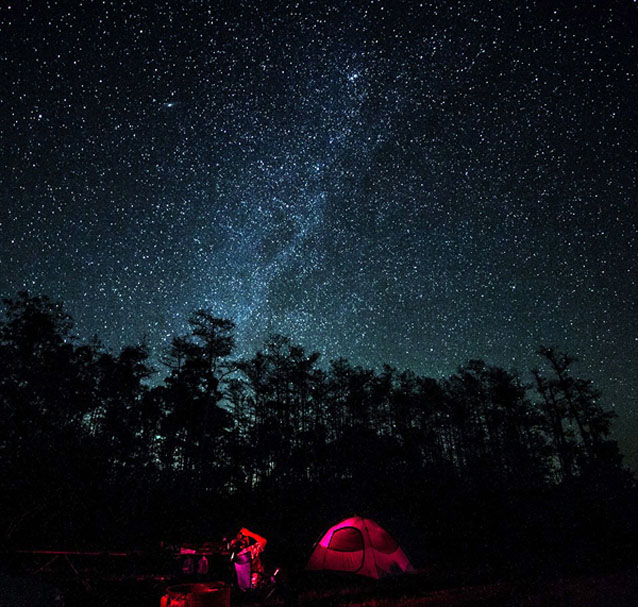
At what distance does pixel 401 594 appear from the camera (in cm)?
884

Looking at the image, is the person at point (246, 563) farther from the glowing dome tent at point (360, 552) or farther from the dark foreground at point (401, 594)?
the glowing dome tent at point (360, 552)

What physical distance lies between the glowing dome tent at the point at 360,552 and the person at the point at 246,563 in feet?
8.48

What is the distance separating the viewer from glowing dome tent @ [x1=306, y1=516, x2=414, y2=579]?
977 centimetres

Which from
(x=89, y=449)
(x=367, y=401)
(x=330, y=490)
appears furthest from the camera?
(x=367, y=401)

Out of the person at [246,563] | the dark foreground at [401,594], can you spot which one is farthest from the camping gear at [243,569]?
the dark foreground at [401,594]

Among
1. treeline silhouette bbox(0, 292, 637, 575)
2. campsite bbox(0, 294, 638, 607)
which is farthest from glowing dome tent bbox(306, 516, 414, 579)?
treeline silhouette bbox(0, 292, 637, 575)

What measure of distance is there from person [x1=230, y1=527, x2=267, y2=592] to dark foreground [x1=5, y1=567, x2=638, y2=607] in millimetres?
278

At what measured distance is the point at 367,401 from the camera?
41.1 m

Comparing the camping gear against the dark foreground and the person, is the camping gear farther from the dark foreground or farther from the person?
the dark foreground

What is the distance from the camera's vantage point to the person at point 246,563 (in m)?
7.91

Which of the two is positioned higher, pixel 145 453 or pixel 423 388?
pixel 423 388

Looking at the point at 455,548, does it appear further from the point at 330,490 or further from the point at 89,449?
the point at 89,449

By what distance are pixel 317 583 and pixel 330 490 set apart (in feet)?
69.9

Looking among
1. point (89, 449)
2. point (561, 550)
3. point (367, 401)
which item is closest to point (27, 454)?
point (89, 449)
